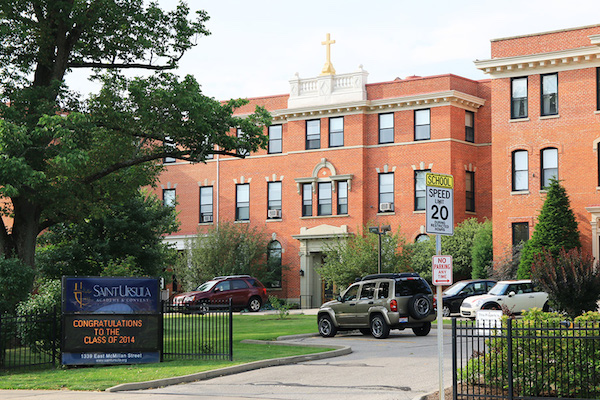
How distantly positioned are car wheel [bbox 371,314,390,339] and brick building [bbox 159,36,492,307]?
21.3 m

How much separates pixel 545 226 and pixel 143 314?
950 inches

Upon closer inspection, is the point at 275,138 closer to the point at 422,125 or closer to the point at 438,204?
the point at 422,125

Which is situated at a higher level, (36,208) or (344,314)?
(36,208)

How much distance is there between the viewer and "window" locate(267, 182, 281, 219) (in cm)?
5153

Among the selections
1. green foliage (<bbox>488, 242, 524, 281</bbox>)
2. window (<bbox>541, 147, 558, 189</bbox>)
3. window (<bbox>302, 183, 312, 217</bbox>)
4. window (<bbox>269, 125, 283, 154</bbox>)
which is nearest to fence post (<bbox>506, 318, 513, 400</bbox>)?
green foliage (<bbox>488, 242, 524, 281</bbox>)

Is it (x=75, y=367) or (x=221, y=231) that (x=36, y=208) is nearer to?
(x=75, y=367)

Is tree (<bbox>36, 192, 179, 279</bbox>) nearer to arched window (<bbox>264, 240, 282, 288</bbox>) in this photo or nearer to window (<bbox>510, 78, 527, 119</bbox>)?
arched window (<bbox>264, 240, 282, 288</bbox>)

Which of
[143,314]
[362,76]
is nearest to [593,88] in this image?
[362,76]

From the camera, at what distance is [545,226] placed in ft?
125

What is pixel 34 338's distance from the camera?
1912cm

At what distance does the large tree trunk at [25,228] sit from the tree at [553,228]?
21.9 m

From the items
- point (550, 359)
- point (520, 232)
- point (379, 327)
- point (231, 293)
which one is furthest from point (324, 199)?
point (550, 359)

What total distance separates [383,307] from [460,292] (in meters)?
10.6

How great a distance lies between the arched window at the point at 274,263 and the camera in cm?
5092
